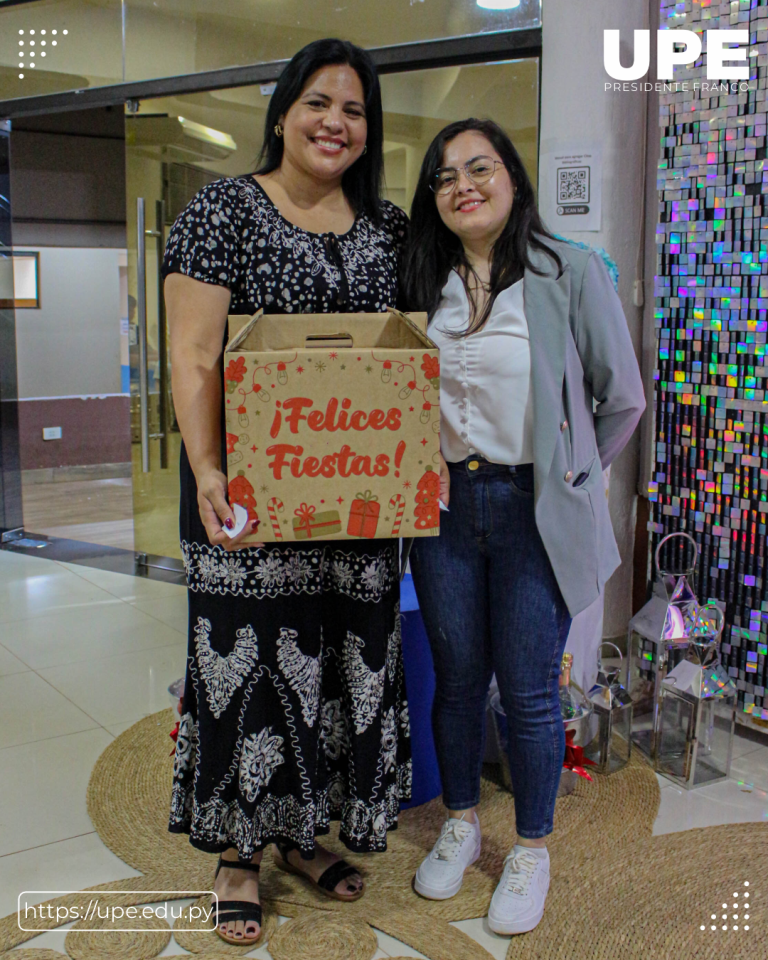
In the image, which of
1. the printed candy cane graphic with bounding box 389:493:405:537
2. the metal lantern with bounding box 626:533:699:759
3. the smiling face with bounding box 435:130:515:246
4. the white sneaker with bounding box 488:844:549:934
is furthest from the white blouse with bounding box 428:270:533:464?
the metal lantern with bounding box 626:533:699:759

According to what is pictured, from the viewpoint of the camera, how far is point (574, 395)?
1566mm

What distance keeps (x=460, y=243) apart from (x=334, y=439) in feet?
1.76

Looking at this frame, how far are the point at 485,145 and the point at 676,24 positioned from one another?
130cm

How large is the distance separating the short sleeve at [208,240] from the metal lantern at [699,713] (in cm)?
156

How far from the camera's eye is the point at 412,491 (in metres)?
1.37

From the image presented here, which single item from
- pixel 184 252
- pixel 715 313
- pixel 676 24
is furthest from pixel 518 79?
pixel 184 252

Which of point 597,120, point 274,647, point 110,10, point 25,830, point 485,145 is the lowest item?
point 25,830

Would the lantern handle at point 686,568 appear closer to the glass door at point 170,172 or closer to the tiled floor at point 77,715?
the tiled floor at point 77,715

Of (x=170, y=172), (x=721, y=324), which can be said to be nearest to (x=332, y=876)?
(x=721, y=324)

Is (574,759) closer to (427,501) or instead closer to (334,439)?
(427,501)

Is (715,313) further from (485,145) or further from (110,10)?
(110,10)

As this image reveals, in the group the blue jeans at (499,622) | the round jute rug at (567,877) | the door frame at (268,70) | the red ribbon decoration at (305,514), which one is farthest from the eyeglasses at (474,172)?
the door frame at (268,70)

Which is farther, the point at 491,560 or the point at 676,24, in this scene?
the point at 676,24

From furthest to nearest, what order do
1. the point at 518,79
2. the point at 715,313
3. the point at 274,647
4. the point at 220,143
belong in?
1. the point at 220,143
2. the point at 518,79
3. the point at 715,313
4. the point at 274,647
